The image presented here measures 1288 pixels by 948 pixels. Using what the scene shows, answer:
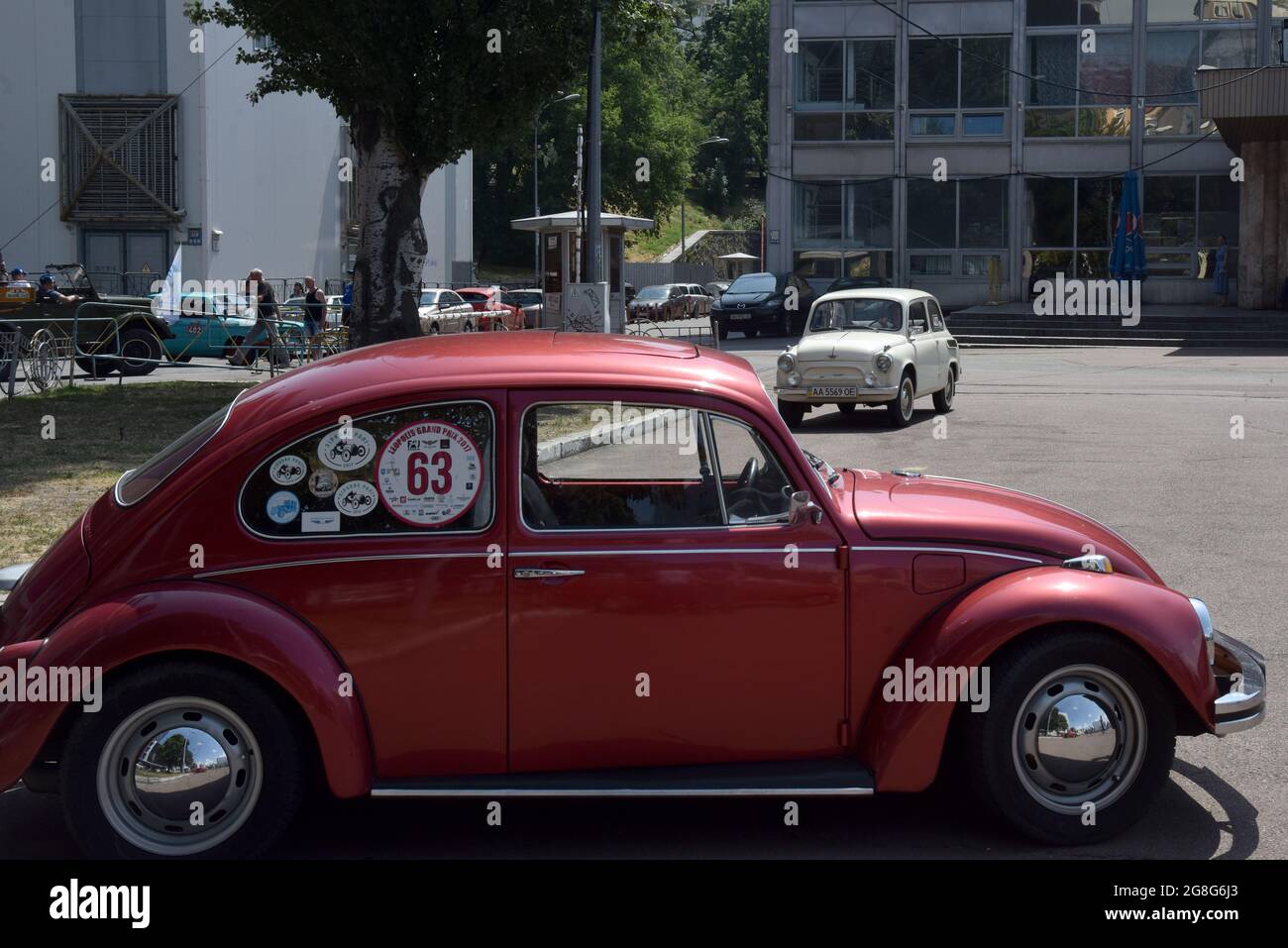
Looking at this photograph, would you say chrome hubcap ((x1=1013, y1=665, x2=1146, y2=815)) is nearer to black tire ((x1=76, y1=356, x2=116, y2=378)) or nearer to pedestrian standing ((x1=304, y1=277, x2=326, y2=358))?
pedestrian standing ((x1=304, y1=277, x2=326, y2=358))

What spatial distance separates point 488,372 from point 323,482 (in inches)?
25.3

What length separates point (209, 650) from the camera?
430cm

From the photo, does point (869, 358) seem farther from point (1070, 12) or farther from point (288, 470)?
point (1070, 12)

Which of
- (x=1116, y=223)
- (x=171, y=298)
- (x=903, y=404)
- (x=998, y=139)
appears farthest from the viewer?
(x=998, y=139)

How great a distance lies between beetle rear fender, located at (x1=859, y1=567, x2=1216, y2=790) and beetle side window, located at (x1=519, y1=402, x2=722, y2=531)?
0.81m

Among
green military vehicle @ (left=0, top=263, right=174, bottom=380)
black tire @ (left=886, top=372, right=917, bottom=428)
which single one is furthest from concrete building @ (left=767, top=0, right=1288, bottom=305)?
black tire @ (left=886, top=372, right=917, bottom=428)

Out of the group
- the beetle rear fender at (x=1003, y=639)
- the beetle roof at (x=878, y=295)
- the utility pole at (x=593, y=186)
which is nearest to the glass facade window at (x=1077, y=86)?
the utility pole at (x=593, y=186)

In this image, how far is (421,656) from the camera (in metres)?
4.46

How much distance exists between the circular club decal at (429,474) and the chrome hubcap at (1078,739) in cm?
191

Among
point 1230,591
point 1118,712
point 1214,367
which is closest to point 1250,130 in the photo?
point 1214,367

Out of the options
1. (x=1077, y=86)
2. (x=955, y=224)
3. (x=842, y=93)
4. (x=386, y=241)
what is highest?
(x=842, y=93)

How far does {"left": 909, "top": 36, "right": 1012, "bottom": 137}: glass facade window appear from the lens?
42.2 metres

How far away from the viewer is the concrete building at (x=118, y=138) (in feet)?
124

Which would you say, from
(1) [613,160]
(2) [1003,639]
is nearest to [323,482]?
(2) [1003,639]
